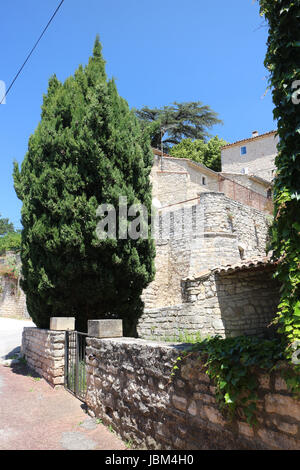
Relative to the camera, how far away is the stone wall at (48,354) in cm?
681

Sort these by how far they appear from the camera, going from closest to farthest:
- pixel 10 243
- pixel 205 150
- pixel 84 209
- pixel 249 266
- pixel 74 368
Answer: pixel 74 368
pixel 84 209
pixel 249 266
pixel 10 243
pixel 205 150

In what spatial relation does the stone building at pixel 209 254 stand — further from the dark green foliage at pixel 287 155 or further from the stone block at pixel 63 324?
the stone block at pixel 63 324

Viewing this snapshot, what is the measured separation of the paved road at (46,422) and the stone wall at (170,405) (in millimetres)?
249

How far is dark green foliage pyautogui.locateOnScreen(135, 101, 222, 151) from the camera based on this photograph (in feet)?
100

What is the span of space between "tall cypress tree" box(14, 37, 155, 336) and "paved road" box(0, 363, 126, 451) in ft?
5.83

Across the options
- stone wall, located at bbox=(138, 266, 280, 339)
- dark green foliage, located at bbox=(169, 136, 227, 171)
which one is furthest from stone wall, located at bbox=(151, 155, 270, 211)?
stone wall, located at bbox=(138, 266, 280, 339)

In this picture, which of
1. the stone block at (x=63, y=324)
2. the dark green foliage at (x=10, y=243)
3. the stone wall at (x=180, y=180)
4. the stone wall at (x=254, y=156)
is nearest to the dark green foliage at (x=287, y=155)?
the stone block at (x=63, y=324)

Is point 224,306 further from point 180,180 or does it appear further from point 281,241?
point 180,180

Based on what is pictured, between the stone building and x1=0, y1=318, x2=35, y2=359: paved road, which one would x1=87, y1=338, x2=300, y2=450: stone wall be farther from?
x1=0, y1=318, x2=35, y2=359: paved road

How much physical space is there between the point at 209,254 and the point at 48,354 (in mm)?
8864

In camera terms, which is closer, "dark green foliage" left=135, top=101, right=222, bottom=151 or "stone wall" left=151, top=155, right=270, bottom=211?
"stone wall" left=151, top=155, right=270, bottom=211

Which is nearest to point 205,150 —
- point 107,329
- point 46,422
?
point 107,329

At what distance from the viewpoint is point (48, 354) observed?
23.5ft
